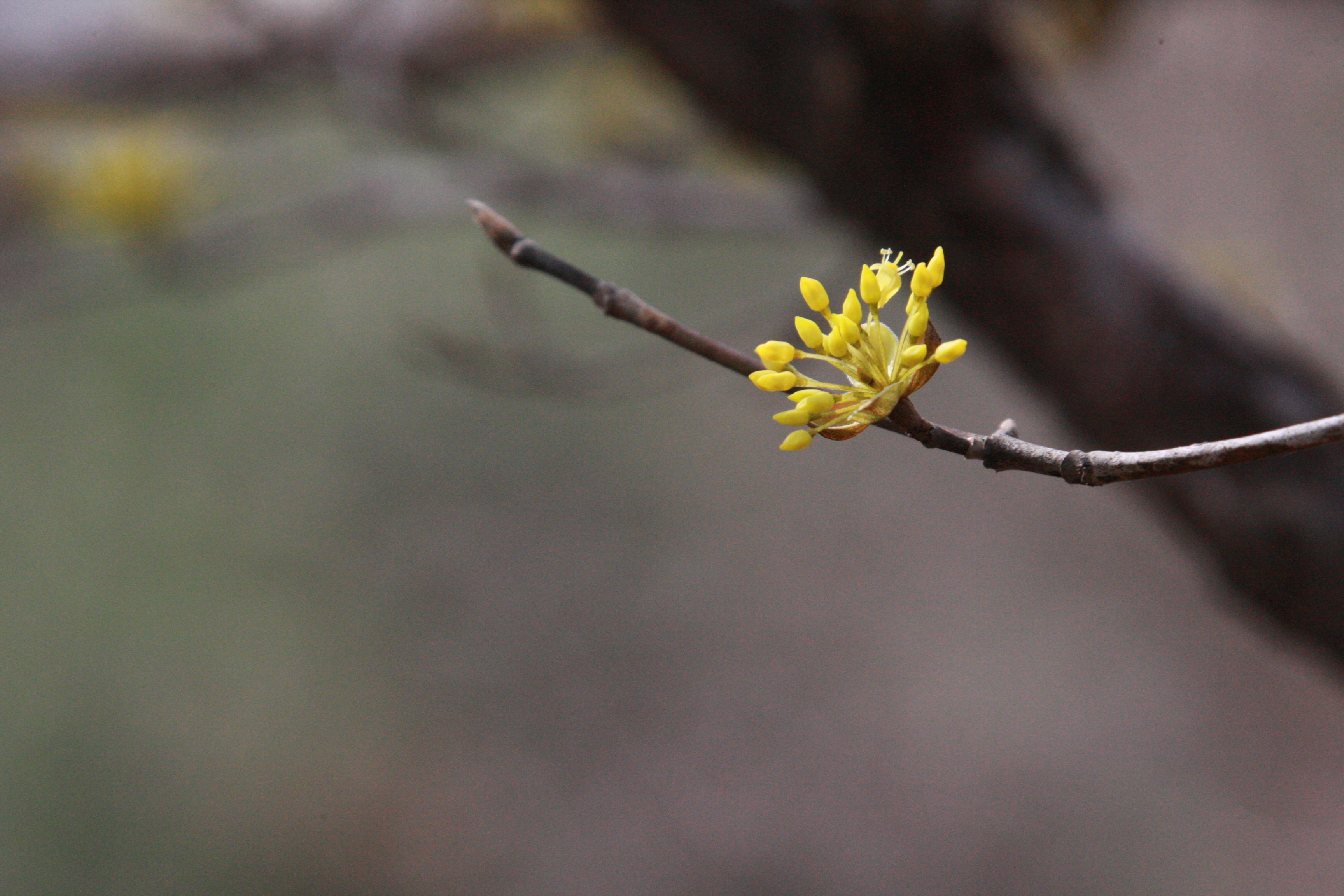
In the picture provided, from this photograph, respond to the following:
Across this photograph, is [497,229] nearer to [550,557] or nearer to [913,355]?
[913,355]

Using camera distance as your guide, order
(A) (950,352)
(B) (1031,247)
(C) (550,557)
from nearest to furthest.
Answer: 1. (A) (950,352)
2. (B) (1031,247)
3. (C) (550,557)

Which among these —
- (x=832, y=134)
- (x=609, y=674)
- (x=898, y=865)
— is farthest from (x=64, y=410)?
(x=832, y=134)

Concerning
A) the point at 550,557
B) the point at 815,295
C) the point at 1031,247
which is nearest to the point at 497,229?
the point at 815,295

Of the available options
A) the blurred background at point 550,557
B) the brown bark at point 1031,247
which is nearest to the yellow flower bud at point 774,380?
the brown bark at point 1031,247

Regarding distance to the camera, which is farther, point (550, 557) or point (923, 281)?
point (550, 557)

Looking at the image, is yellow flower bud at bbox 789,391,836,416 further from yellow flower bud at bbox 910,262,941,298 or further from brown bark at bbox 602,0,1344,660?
brown bark at bbox 602,0,1344,660

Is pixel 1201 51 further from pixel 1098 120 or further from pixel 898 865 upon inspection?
pixel 898 865

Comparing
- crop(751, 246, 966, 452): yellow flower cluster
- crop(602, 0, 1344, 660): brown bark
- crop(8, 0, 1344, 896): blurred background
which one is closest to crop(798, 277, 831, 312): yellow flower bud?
crop(751, 246, 966, 452): yellow flower cluster
